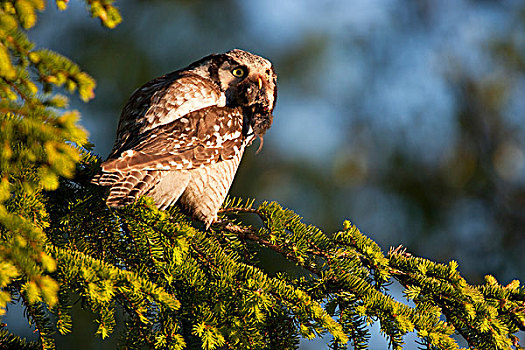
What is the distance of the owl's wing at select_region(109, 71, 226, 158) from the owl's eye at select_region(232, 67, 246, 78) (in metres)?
0.18

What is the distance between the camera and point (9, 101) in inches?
33.9

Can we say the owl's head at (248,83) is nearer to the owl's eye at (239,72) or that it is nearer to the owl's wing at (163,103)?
the owl's eye at (239,72)

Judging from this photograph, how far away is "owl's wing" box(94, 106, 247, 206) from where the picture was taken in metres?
1.65

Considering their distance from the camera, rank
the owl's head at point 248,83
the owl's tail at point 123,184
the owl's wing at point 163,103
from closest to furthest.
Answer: the owl's tail at point 123,184 → the owl's wing at point 163,103 → the owl's head at point 248,83

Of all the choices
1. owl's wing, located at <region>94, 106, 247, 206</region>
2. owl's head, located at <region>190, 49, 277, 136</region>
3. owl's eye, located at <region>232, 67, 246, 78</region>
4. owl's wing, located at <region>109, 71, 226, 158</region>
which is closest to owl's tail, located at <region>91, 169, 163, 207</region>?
owl's wing, located at <region>94, 106, 247, 206</region>

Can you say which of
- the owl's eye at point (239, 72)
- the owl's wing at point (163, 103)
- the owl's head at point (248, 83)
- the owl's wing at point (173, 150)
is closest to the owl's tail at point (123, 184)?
the owl's wing at point (173, 150)

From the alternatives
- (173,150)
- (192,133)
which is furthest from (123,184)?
(192,133)

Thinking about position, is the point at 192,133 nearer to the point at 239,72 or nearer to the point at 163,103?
the point at 163,103

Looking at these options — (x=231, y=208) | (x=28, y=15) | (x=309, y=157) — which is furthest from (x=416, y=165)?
(x=28, y=15)

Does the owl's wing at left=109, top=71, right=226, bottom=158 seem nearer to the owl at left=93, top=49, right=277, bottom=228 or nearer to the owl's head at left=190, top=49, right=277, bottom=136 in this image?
the owl at left=93, top=49, right=277, bottom=228

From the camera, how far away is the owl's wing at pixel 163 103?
2098 millimetres

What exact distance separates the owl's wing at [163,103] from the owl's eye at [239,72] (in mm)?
182

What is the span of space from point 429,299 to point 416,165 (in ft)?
14.8

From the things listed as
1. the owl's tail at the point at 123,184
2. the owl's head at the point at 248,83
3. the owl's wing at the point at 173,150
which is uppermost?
the owl's head at the point at 248,83
